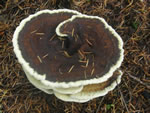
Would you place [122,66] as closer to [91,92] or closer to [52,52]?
[91,92]

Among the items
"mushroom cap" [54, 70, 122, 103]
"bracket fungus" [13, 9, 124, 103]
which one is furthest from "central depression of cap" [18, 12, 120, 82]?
"mushroom cap" [54, 70, 122, 103]

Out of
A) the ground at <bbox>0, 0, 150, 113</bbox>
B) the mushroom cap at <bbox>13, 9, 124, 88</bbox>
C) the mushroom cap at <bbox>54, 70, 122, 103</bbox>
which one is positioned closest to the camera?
the mushroom cap at <bbox>13, 9, 124, 88</bbox>

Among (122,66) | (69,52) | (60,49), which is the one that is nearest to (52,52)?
(60,49)

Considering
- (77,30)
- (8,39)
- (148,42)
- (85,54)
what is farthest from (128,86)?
(8,39)

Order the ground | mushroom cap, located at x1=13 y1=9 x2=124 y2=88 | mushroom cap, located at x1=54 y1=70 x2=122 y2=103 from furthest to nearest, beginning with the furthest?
1. the ground
2. mushroom cap, located at x1=54 y1=70 x2=122 y2=103
3. mushroom cap, located at x1=13 y1=9 x2=124 y2=88

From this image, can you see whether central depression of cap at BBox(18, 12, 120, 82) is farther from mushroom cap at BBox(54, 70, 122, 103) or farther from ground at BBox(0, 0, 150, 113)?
ground at BBox(0, 0, 150, 113)

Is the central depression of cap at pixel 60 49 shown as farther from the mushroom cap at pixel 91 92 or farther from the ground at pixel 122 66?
the ground at pixel 122 66

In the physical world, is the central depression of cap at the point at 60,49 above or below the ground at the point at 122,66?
above

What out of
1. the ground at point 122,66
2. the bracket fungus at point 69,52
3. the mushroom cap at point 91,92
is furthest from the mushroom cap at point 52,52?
the ground at point 122,66

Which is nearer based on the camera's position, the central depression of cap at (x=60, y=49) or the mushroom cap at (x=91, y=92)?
the central depression of cap at (x=60, y=49)
